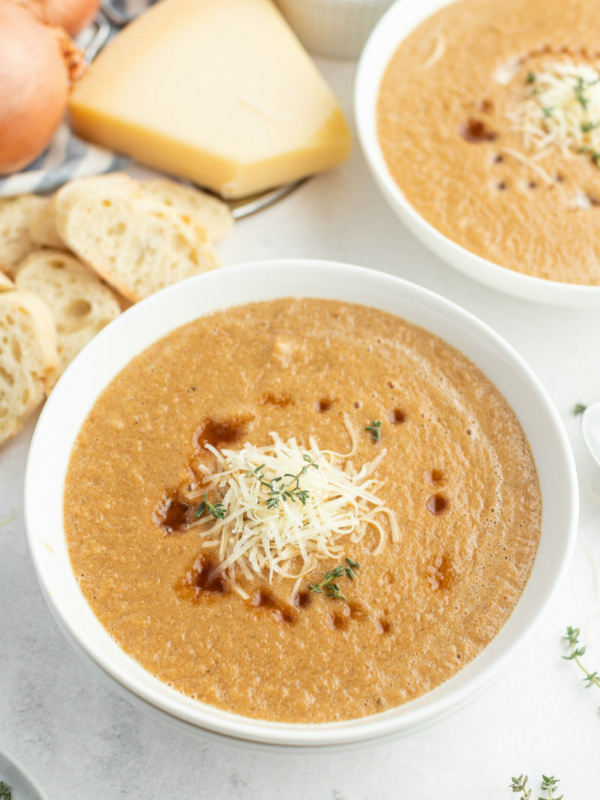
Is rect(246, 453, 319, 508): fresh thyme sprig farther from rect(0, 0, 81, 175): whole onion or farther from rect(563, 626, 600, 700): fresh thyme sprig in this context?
rect(0, 0, 81, 175): whole onion

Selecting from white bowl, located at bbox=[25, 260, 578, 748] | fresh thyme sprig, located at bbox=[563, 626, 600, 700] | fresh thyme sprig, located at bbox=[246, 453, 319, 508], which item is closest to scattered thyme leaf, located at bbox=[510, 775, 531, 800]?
fresh thyme sprig, located at bbox=[563, 626, 600, 700]

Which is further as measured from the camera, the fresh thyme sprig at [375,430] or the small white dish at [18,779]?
the fresh thyme sprig at [375,430]

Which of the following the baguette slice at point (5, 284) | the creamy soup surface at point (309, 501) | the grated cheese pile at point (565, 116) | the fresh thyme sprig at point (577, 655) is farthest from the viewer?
the grated cheese pile at point (565, 116)

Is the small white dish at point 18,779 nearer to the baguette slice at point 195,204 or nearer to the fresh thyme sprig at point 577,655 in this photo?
the fresh thyme sprig at point 577,655

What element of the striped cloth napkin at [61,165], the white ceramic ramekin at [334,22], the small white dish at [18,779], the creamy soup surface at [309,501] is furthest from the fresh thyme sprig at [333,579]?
the white ceramic ramekin at [334,22]

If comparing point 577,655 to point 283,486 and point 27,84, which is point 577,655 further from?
point 27,84

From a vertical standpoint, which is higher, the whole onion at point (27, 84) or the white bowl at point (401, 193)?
the whole onion at point (27, 84)

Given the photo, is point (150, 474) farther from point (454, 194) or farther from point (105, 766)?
point (454, 194)
